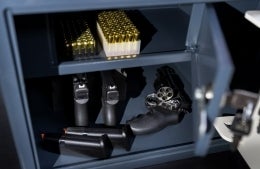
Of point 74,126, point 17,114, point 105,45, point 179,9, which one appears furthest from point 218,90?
point 179,9

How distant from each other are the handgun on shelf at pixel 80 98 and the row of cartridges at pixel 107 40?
0.42 feet

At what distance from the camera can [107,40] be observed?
36.2 inches

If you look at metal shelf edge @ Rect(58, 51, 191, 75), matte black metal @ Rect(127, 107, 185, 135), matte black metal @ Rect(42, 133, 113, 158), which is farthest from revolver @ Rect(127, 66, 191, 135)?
metal shelf edge @ Rect(58, 51, 191, 75)

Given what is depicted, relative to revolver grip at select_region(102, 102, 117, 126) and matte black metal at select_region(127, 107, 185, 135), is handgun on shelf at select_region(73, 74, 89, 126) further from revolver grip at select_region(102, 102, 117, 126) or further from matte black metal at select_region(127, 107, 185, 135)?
matte black metal at select_region(127, 107, 185, 135)

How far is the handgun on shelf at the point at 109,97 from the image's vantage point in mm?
1044

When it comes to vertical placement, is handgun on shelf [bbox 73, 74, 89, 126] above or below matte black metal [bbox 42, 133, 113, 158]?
above

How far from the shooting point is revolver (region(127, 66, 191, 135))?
110 cm

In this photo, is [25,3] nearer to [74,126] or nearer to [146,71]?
[74,126]

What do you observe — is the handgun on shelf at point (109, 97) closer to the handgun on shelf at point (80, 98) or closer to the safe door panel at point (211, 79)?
the handgun on shelf at point (80, 98)

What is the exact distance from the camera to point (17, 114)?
836 millimetres

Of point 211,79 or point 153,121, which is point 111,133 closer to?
point 153,121

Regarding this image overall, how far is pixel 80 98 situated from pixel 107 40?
0.24m

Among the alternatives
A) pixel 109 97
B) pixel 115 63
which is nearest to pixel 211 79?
pixel 115 63

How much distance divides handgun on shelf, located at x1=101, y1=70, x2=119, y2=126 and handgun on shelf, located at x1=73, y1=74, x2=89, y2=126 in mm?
70
